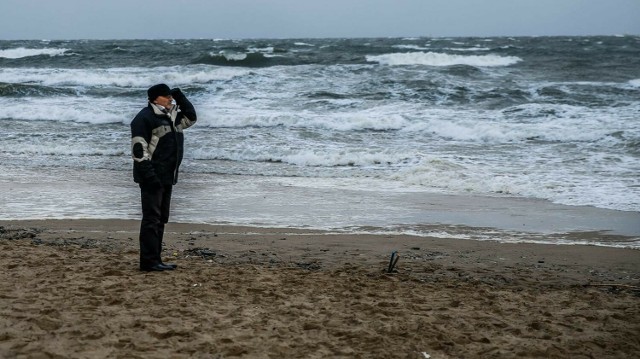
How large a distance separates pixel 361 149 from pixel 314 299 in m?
9.85

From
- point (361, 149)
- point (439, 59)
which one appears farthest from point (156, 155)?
point (439, 59)

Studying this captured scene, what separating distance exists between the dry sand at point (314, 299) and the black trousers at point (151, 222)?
17 cm

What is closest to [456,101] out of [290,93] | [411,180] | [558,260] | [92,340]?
[290,93]

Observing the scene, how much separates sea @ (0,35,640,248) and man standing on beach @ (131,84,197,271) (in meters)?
2.49

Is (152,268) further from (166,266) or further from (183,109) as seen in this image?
(183,109)

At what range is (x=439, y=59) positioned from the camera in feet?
128

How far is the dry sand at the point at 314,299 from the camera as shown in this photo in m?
4.50

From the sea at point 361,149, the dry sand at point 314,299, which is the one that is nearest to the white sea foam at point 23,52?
the sea at point 361,149

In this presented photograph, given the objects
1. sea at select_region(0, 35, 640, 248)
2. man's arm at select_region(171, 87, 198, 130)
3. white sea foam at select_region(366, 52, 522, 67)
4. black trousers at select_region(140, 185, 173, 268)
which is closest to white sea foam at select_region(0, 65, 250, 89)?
sea at select_region(0, 35, 640, 248)

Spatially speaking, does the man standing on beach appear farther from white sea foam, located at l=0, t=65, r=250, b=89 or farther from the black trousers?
white sea foam, located at l=0, t=65, r=250, b=89

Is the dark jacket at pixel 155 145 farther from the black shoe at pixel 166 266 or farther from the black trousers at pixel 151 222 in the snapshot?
the black shoe at pixel 166 266

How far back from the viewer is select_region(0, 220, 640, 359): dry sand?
450 cm

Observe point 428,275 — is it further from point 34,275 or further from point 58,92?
point 58,92

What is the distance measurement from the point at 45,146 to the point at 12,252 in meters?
9.45
